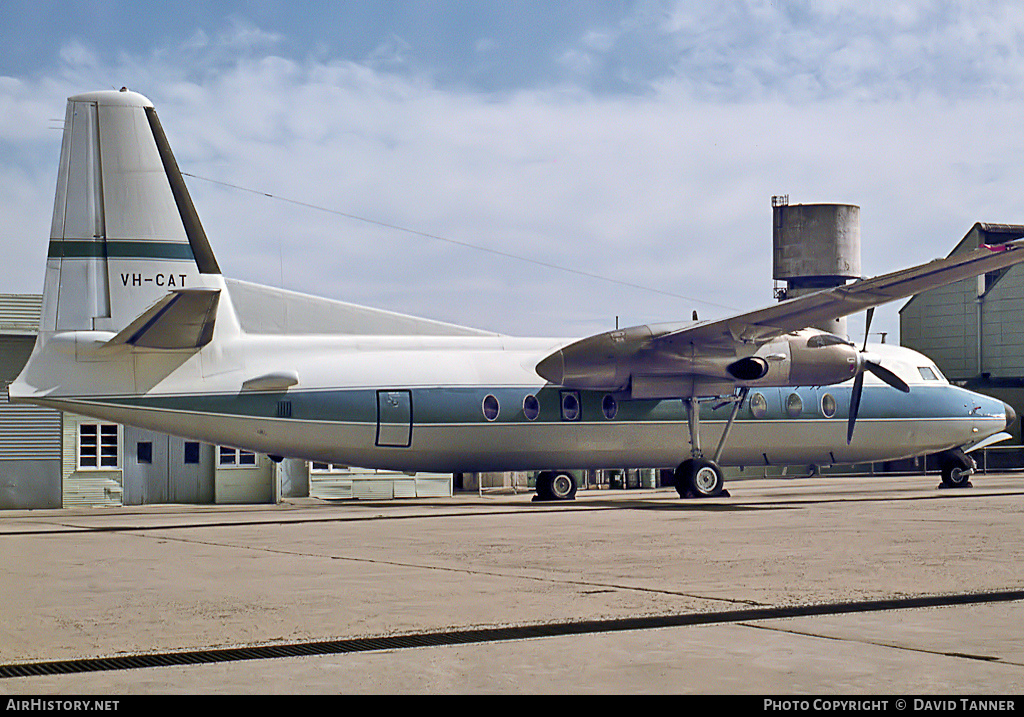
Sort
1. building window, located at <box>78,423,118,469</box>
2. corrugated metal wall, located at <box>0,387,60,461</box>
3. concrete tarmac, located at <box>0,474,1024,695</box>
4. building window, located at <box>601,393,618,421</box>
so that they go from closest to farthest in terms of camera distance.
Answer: concrete tarmac, located at <box>0,474,1024,695</box> → building window, located at <box>601,393,618,421</box> → corrugated metal wall, located at <box>0,387,60,461</box> → building window, located at <box>78,423,118,469</box>

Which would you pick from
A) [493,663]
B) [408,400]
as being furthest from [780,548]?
[408,400]

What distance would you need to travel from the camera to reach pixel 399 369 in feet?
76.2

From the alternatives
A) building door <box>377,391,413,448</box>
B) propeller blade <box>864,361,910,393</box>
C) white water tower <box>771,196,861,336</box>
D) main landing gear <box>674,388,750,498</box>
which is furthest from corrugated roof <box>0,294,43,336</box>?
white water tower <box>771,196,861,336</box>

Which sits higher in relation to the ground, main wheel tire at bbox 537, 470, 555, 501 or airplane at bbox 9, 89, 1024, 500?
airplane at bbox 9, 89, 1024, 500

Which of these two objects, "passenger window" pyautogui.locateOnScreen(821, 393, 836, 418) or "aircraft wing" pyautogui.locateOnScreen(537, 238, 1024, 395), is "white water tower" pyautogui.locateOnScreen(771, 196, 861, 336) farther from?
"aircraft wing" pyautogui.locateOnScreen(537, 238, 1024, 395)

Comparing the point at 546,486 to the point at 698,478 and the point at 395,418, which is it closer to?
the point at 698,478

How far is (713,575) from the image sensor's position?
10.3 meters

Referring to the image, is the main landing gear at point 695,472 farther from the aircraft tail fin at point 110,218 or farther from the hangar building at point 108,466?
the aircraft tail fin at point 110,218

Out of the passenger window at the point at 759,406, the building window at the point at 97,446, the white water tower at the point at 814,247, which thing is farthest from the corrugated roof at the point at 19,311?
the white water tower at the point at 814,247

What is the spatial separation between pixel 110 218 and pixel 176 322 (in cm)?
245

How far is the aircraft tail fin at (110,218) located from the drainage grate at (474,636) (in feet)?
49.3

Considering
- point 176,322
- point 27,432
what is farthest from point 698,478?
point 27,432

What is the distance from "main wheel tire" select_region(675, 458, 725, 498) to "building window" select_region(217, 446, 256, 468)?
40.0 ft

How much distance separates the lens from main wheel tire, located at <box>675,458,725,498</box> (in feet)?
82.8
